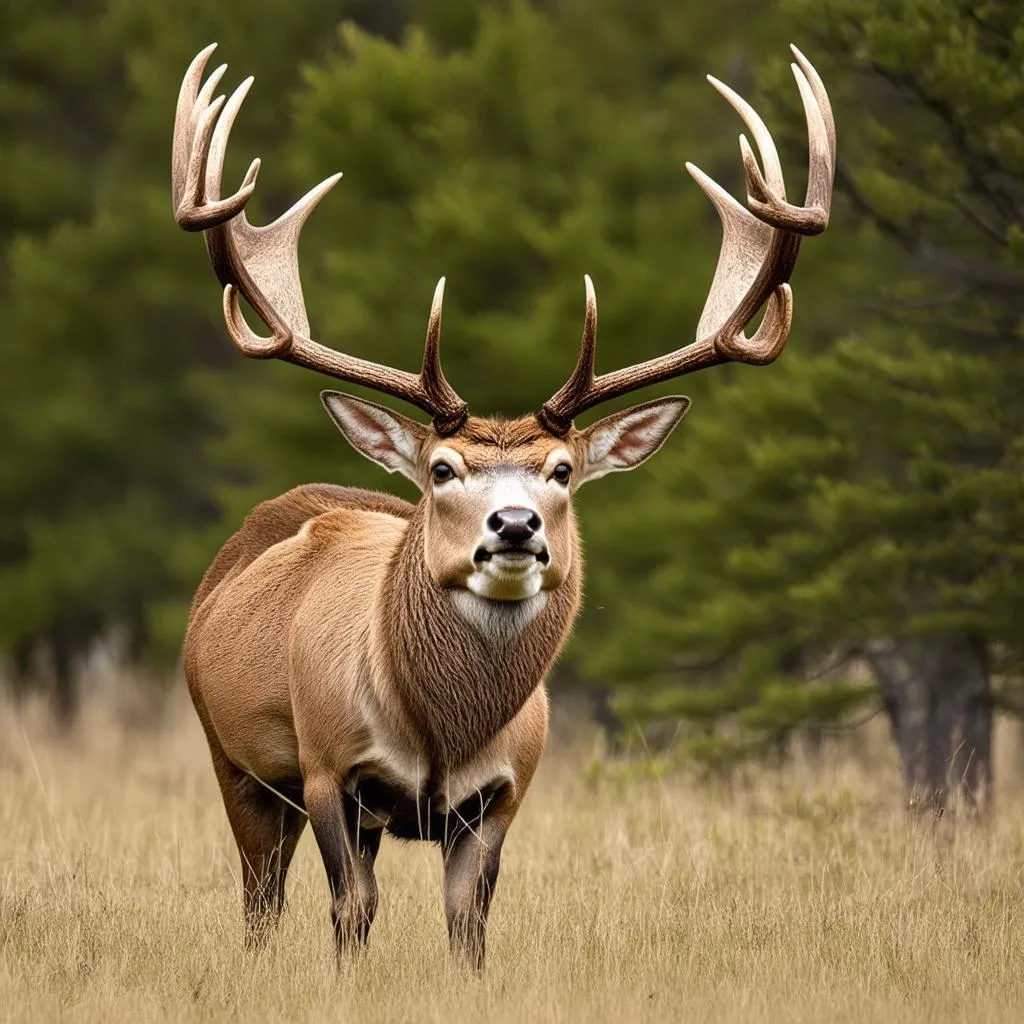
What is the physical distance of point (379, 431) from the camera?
22.9ft

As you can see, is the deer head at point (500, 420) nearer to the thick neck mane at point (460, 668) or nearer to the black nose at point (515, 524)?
the black nose at point (515, 524)

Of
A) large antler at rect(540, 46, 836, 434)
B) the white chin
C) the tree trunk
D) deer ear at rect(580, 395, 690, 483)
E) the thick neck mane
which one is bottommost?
the tree trunk

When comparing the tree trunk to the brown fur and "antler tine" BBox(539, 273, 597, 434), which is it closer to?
the brown fur

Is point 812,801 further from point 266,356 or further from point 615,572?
point 615,572

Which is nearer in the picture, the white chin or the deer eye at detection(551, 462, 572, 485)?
the white chin

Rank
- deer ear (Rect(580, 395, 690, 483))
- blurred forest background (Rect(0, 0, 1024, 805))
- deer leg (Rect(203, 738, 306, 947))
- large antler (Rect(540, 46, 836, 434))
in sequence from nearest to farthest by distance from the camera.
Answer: large antler (Rect(540, 46, 836, 434)) → deer ear (Rect(580, 395, 690, 483)) → deer leg (Rect(203, 738, 306, 947)) → blurred forest background (Rect(0, 0, 1024, 805))

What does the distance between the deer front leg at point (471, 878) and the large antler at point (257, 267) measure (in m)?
1.30

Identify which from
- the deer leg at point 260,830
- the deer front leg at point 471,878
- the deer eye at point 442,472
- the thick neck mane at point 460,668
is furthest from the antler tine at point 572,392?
the deer leg at point 260,830

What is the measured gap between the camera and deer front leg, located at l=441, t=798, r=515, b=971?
21.6ft

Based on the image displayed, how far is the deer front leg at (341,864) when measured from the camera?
21.6ft

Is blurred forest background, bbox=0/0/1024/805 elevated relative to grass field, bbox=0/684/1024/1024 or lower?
elevated

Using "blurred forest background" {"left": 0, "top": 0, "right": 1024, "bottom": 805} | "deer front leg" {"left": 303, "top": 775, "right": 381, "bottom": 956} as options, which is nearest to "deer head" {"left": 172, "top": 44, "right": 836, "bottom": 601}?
"deer front leg" {"left": 303, "top": 775, "right": 381, "bottom": 956}

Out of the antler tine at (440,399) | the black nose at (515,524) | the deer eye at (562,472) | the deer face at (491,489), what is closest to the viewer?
the black nose at (515,524)

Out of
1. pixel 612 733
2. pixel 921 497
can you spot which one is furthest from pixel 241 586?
pixel 612 733
